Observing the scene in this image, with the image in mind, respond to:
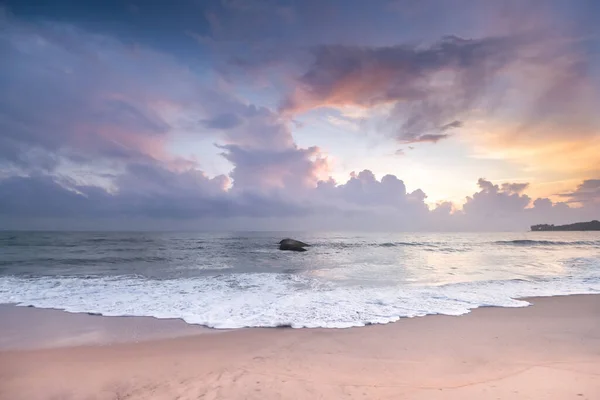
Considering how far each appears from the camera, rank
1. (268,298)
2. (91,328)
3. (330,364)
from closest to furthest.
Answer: (330,364) → (91,328) → (268,298)

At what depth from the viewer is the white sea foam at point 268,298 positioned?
Answer: 1009cm

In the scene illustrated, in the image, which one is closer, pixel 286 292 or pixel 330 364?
pixel 330 364

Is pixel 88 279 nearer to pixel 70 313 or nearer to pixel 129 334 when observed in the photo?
pixel 70 313

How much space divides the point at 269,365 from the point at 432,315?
6.08 metres

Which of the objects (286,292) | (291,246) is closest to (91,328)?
(286,292)

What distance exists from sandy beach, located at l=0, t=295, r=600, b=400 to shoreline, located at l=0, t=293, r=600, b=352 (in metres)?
0.14

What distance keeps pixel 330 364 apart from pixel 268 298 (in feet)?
21.7

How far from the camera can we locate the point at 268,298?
42.0ft

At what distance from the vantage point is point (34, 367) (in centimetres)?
667

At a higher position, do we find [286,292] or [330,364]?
[330,364]

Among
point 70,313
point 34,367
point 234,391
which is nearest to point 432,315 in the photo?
point 234,391

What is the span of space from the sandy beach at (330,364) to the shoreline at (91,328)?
0.14 meters

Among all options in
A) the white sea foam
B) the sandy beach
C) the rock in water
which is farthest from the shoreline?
the rock in water

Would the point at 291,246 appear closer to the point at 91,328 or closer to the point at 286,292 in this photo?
the point at 286,292
